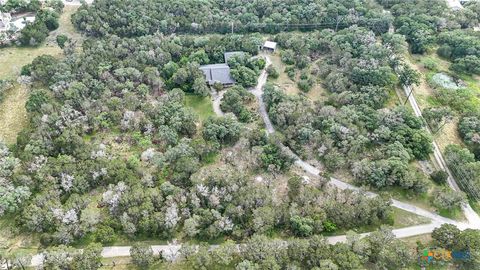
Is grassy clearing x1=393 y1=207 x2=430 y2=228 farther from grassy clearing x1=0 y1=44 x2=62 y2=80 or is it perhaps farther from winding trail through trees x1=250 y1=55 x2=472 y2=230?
grassy clearing x1=0 y1=44 x2=62 y2=80

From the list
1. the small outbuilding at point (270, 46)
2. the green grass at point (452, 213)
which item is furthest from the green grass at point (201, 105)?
the green grass at point (452, 213)

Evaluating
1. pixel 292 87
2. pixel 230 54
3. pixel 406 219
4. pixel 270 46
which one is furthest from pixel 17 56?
pixel 406 219

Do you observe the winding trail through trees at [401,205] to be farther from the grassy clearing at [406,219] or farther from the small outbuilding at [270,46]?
the small outbuilding at [270,46]

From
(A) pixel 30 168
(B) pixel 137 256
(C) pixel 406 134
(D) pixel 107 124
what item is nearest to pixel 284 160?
(C) pixel 406 134

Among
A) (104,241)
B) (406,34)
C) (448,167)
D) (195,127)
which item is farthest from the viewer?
(406,34)

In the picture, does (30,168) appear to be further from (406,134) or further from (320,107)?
(406,134)

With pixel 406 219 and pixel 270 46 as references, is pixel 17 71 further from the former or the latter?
pixel 406 219
